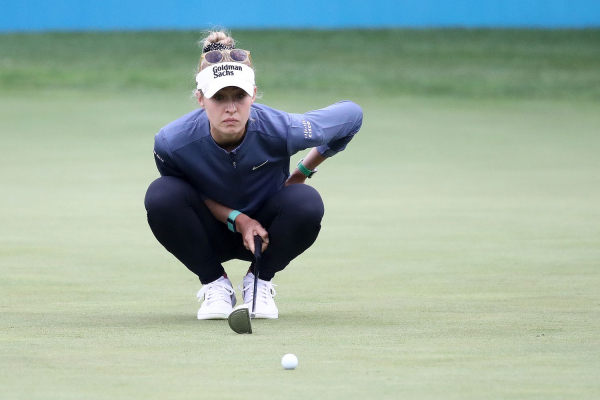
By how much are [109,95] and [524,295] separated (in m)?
10.6

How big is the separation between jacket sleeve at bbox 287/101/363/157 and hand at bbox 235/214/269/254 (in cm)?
26

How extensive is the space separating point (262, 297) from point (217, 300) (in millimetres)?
154

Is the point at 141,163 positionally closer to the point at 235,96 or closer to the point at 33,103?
the point at 33,103

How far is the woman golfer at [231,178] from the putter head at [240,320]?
34 cm

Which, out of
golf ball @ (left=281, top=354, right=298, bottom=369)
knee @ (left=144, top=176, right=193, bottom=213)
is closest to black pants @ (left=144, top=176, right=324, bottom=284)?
knee @ (left=144, top=176, right=193, bottom=213)

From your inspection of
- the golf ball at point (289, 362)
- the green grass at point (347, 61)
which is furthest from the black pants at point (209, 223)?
the green grass at point (347, 61)

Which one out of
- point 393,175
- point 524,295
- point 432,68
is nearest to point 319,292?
point 524,295

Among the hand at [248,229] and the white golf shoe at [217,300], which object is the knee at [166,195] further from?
the white golf shoe at [217,300]

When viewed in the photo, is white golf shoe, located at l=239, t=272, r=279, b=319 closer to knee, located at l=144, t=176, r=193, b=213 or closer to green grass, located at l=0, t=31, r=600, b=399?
green grass, located at l=0, t=31, r=600, b=399

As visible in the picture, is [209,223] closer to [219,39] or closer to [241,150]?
[241,150]

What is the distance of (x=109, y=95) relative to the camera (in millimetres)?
14312

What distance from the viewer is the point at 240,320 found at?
139 inches

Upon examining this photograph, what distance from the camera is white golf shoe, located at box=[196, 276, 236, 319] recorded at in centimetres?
389

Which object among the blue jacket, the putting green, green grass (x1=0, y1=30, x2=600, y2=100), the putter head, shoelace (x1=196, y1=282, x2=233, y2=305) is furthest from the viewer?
green grass (x1=0, y1=30, x2=600, y2=100)
